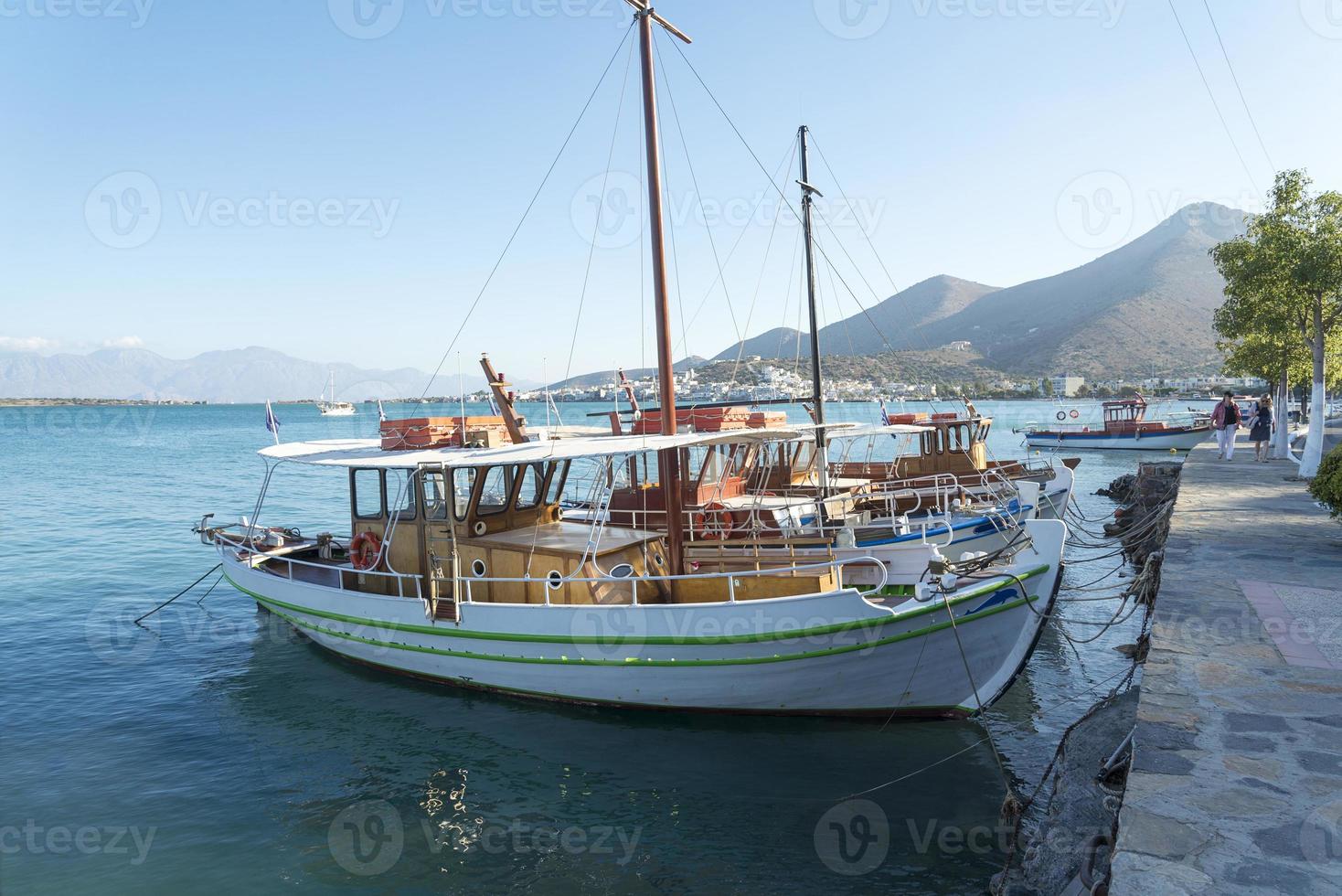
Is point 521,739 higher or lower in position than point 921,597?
lower

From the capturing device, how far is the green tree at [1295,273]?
16219 millimetres

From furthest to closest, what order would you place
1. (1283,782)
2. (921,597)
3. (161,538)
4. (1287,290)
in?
(161,538), (1287,290), (921,597), (1283,782)

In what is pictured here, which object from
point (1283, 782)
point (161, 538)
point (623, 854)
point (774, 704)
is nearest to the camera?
point (1283, 782)

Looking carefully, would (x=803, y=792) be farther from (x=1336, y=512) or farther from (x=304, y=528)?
(x=304, y=528)

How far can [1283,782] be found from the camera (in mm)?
4328

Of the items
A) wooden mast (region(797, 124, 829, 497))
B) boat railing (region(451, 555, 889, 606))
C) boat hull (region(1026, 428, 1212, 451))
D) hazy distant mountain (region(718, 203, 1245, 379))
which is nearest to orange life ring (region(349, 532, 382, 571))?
boat railing (region(451, 555, 889, 606))

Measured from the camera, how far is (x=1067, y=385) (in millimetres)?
114625

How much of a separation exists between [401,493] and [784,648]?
5.86 metres

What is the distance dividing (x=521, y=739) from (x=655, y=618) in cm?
226

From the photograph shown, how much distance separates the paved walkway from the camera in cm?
365

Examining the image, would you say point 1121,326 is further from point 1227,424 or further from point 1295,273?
point 1295,273

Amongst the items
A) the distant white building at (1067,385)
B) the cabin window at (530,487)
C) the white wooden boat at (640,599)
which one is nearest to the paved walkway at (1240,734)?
the white wooden boat at (640,599)

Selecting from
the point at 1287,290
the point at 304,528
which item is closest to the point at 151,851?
the point at 304,528

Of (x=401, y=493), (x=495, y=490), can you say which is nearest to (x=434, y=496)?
(x=401, y=493)
